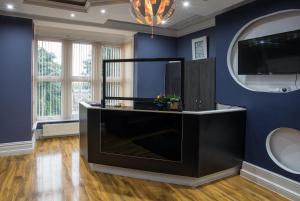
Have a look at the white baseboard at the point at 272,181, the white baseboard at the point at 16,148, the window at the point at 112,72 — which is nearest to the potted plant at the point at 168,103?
the white baseboard at the point at 272,181

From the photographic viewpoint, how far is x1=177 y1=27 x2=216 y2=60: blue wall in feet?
16.0

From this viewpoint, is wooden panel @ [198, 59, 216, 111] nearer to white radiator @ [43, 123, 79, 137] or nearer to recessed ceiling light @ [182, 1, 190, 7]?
recessed ceiling light @ [182, 1, 190, 7]

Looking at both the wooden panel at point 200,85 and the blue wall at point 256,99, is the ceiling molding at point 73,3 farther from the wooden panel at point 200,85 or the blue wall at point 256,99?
the wooden panel at point 200,85

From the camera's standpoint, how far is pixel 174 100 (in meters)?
3.31

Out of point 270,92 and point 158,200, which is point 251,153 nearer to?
point 270,92

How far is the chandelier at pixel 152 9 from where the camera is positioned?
205cm

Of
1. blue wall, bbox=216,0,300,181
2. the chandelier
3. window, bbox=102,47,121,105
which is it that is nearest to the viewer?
the chandelier

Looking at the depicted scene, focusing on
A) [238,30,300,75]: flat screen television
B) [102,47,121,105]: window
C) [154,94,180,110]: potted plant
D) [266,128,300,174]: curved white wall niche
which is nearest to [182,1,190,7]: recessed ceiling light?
[238,30,300,75]: flat screen television

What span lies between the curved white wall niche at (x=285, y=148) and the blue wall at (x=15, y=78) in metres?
4.31

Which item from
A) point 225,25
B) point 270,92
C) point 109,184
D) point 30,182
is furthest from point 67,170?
point 225,25

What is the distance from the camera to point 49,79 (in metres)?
5.86

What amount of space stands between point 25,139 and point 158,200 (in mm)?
3105

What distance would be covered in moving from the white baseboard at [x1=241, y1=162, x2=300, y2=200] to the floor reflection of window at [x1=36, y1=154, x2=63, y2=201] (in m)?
2.70

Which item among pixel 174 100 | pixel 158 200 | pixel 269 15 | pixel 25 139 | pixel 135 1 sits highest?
pixel 269 15
